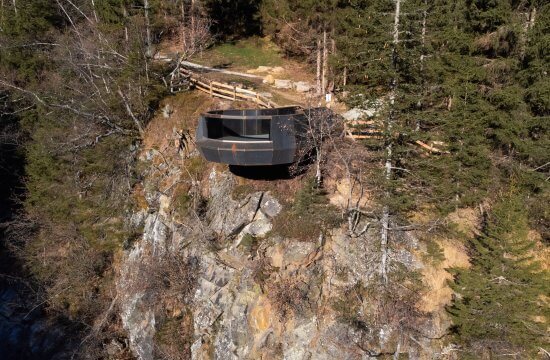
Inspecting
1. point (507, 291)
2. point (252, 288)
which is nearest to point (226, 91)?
point (252, 288)

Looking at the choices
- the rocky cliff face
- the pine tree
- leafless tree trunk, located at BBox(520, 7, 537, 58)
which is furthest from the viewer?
the rocky cliff face

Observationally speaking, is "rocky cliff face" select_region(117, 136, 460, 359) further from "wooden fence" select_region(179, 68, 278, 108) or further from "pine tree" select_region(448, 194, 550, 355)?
"wooden fence" select_region(179, 68, 278, 108)

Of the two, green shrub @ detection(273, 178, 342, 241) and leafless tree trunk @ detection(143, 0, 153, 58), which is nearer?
green shrub @ detection(273, 178, 342, 241)

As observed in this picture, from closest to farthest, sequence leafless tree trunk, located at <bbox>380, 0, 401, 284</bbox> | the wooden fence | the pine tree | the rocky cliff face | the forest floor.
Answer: the pine tree → leafless tree trunk, located at <bbox>380, 0, 401, 284</bbox> → the rocky cliff face → the wooden fence → the forest floor

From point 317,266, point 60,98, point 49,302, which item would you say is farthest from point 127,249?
point 317,266

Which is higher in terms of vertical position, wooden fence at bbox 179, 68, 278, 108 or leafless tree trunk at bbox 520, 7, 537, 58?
leafless tree trunk at bbox 520, 7, 537, 58

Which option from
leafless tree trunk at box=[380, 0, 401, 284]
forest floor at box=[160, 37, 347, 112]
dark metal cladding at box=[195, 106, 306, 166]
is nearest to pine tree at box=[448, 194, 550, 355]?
leafless tree trunk at box=[380, 0, 401, 284]

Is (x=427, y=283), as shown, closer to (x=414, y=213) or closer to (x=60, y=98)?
(x=414, y=213)
